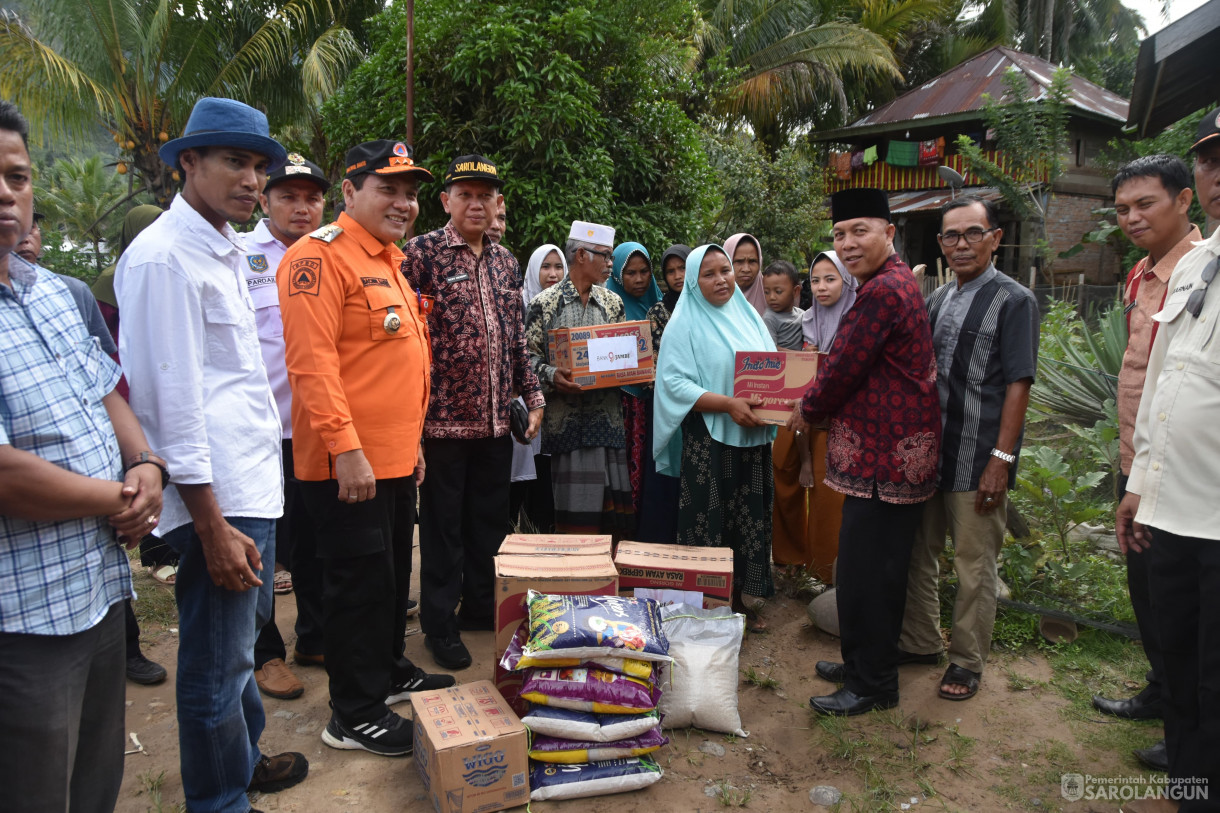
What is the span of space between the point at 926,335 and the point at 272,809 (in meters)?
3.01

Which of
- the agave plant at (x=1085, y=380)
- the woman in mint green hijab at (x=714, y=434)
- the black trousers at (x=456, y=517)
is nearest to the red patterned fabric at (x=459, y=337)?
the black trousers at (x=456, y=517)

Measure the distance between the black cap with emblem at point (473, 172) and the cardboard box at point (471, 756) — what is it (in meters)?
2.28

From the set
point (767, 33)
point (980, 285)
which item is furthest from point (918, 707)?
point (767, 33)

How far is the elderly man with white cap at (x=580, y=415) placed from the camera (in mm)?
4148

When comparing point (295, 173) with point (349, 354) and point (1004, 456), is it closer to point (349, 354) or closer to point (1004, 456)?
point (349, 354)

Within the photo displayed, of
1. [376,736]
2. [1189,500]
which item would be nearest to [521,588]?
[376,736]

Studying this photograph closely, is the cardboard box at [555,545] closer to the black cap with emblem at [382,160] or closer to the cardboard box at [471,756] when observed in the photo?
the cardboard box at [471,756]

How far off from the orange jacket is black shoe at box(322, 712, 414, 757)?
981 mm

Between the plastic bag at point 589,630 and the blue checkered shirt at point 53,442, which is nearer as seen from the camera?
the blue checkered shirt at point 53,442

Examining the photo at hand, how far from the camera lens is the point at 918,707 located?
126 inches

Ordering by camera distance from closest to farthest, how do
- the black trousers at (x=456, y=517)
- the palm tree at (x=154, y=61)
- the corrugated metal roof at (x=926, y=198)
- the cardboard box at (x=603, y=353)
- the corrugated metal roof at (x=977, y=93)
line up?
the black trousers at (x=456, y=517), the cardboard box at (x=603, y=353), the palm tree at (x=154, y=61), the corrugated metal roof at (x=977, y=93), the corrugated metal roof at (x=926, y=198)

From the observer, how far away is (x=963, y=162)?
55.9 ft

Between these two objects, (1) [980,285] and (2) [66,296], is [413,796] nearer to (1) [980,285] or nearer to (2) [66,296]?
(2) [66,296]

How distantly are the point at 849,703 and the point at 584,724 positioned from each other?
1.26 meters
